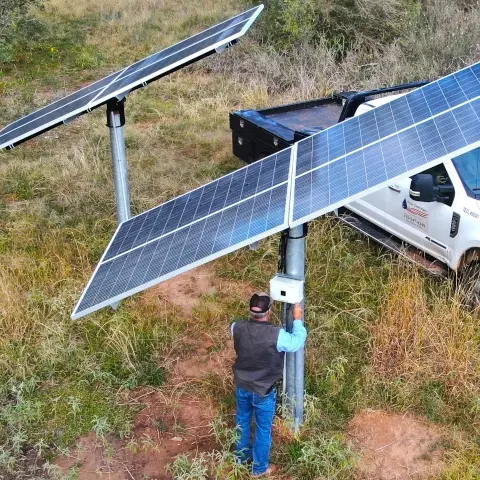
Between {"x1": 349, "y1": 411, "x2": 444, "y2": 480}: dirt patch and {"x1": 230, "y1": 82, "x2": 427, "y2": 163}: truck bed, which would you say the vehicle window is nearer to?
{"x1": 230, "y1": 82, "x2": 427, "y2": 163}: truck bed

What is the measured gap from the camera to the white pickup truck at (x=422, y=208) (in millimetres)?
5684

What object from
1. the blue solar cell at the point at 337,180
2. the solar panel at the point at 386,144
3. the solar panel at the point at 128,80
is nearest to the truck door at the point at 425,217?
the solar panel at the point at 386,144

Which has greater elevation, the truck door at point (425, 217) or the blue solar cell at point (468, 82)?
the blue solar cell at point (468, 82)

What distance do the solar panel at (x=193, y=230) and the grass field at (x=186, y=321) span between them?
4.56ft

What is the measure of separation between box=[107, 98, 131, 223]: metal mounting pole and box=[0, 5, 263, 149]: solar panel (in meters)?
0.18

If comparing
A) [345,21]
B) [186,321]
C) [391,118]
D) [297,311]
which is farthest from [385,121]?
[345,21]

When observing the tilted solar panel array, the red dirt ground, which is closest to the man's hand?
the tilted solar panel array

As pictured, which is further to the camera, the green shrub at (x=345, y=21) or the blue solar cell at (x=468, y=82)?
the green shrub at (x=345, y=21)

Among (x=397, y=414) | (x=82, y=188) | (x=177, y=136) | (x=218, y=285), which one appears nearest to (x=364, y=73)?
(x=177, y=136)

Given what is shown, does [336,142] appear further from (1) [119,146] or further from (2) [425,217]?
(1) [119,146]

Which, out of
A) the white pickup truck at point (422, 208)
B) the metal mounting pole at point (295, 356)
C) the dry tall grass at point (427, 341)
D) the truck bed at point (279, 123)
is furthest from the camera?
the truck bed at point (279, 123)

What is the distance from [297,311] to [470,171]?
273cm

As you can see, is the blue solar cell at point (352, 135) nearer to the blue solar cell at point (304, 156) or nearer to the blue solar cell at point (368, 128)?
the blue solar cell at point (368, 128)

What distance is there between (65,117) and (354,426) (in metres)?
3.84
